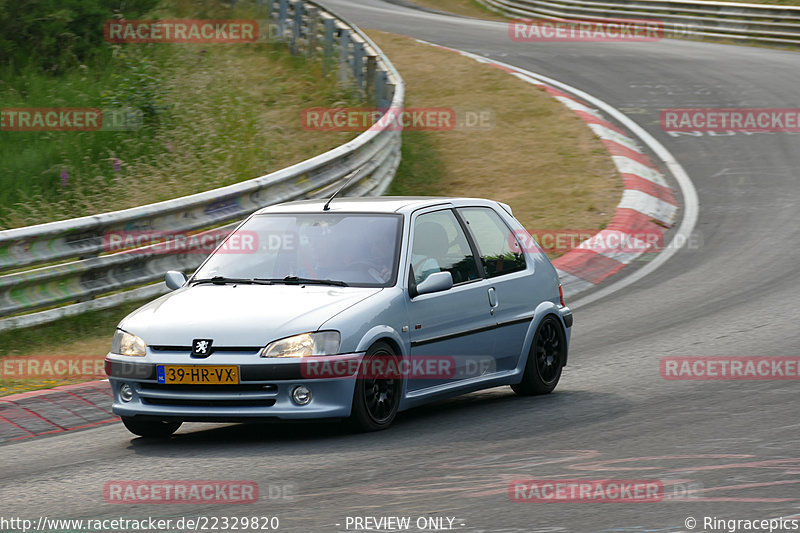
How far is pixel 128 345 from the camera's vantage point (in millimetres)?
7305

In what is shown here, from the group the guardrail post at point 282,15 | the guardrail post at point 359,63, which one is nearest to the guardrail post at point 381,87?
the guardrail post at point 359,63

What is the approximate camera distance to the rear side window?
862 centimetres

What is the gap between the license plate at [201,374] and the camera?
6.97 metres

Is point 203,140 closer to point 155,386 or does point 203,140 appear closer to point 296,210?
point 296,210

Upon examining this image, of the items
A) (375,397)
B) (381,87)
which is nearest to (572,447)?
(375,397)

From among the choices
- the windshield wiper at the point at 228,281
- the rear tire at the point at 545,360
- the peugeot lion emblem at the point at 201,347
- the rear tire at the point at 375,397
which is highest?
the windshield wiper at the point at 228,281

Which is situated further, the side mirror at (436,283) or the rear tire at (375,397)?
the side mirror at (436,283)

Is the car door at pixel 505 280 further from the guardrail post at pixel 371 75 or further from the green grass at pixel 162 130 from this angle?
the guardrail post at pixel 371 75

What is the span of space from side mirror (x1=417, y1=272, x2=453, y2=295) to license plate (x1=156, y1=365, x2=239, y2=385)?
53.8 inches

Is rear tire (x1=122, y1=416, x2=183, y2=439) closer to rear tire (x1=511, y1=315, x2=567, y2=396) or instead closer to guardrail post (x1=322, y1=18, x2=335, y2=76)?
Answer: rear tire (x1=511, y1=315, x2=567, y2=396)

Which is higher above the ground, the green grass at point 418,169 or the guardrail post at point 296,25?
the guardrail post at point 296,25

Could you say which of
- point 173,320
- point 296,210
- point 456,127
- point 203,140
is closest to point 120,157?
point 203,140

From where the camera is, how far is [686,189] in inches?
674

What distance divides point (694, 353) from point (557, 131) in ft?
33.7
